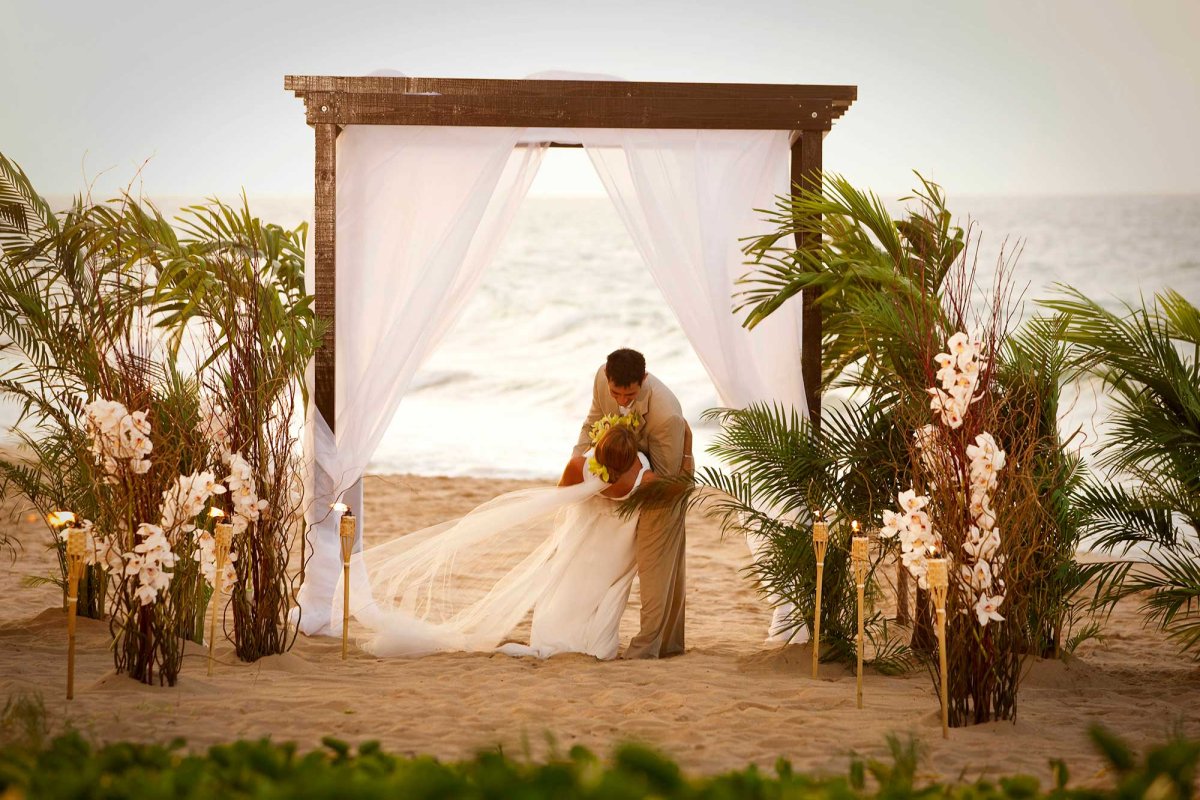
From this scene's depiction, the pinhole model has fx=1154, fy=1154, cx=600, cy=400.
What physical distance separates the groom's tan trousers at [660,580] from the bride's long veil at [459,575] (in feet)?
1.15

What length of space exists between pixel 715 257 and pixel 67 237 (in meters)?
3.40

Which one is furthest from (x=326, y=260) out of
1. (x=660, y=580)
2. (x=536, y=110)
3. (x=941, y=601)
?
(x=941, y=601)

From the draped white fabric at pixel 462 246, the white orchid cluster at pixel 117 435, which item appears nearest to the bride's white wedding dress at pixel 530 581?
the draped white fabric at pixel 462 246

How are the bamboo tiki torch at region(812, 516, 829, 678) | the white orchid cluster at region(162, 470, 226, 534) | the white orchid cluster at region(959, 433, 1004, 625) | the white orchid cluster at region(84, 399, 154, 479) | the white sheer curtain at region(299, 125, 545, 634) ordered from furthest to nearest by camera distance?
1. the white sheer curtain at region(299, 125, 545, 634)
2. the bamboo tiki torch at region(812, 516, 829, 678)
3. the white orchid cluster at region(162, 470, 226, 534)
4. the white orchid cluster at region(84, 399, 154, 479)
5. the white orchid cluster at region(959, 433, 1004, 625)

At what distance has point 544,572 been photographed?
5.96 metres

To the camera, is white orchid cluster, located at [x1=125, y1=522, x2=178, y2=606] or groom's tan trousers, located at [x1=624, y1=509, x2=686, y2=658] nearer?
white orchid cluster, located at [x1=125, y1=522, x2=178, y2=606]

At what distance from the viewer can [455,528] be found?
593 cm

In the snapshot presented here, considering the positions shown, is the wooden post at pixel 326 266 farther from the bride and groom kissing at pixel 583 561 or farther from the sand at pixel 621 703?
the sand at pixel 621 703

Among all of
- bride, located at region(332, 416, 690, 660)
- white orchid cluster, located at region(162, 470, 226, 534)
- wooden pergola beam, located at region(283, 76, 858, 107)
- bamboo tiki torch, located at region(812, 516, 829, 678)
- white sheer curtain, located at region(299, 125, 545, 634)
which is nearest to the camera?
white orchid cluster, located at region(162, 470, 226, 534)

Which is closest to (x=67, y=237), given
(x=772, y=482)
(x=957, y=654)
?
(x=772, y=482)

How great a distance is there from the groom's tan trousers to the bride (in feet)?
0.28

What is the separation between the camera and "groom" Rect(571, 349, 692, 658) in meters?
5.82

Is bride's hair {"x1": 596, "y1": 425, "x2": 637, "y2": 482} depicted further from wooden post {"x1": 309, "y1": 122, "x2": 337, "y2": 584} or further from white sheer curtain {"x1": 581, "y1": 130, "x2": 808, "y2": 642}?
wooden post {"x1": 309, "y1": 122, "x2": 337, "y2": 584}

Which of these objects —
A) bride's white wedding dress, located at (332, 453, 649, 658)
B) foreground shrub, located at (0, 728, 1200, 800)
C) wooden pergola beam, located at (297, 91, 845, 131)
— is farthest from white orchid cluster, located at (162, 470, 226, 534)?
wooden pergola beam, located at (297, 91, 845, 131)
